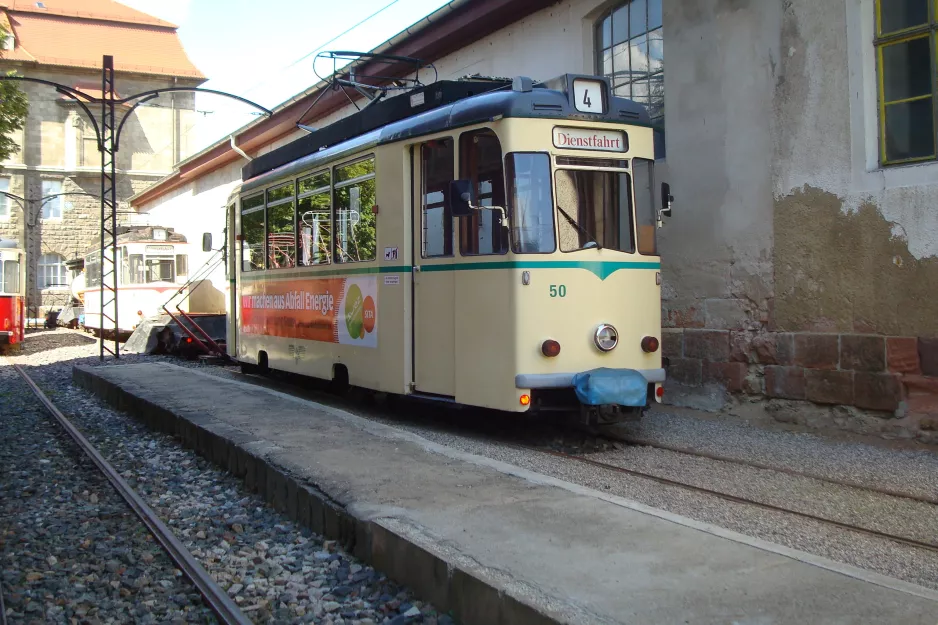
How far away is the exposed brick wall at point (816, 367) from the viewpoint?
7.78 meters

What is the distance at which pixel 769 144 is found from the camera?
30.1 ft

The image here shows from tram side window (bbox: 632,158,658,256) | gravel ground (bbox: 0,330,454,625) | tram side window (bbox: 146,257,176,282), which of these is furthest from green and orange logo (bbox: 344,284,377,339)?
tram side window (bbox: 146,257,176,282)

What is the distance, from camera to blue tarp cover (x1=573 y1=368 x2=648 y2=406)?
24.1 feet

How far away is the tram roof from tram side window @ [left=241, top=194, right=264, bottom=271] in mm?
1622

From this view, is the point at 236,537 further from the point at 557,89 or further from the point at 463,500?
the point at 557,89

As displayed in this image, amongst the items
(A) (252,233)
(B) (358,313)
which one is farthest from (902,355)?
(A) (252,233)

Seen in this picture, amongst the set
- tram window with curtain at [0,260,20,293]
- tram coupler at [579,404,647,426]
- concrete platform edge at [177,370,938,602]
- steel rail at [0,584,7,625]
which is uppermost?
tram window with curtain at [0,260,20,293]

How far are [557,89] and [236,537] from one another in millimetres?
4653

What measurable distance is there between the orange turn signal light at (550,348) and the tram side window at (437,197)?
1.37m

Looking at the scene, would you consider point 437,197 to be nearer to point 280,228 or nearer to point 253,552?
point 280,228

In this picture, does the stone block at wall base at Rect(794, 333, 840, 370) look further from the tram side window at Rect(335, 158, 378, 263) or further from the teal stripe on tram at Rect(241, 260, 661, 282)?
the tram side window at Rect(335, 158, 378, 263)

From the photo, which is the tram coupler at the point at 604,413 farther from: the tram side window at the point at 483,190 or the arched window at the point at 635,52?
the arched window at the point at 635,52

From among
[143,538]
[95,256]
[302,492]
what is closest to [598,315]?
[302,492]

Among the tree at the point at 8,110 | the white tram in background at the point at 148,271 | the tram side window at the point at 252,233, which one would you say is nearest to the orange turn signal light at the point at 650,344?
the tram side window at the point at 252,233
